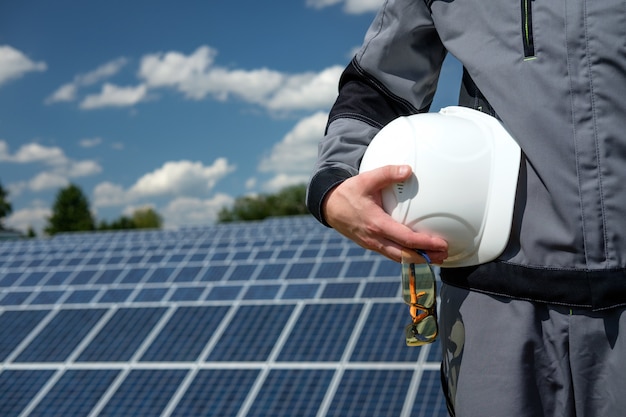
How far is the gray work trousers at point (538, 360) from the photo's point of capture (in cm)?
155

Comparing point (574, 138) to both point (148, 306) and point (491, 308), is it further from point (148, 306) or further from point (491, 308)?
point (148, 306)

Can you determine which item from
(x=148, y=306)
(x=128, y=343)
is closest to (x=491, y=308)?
(x=128, y=343)

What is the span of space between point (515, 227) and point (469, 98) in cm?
37

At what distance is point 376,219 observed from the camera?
5.46 ft

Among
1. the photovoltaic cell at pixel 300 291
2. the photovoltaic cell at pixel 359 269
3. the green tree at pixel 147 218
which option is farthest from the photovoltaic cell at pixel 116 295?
the green tree at pixel 147 218

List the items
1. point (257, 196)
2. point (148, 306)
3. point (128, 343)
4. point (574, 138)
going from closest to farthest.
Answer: point (574, 138), point (128, 343), point (148, 306), point (257, 196)

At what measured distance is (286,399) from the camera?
6523mm

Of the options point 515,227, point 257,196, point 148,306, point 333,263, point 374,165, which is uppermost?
point 374,165

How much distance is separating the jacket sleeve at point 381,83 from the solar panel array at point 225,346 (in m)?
4.45

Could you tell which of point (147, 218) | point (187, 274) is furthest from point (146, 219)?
point (187, 274)

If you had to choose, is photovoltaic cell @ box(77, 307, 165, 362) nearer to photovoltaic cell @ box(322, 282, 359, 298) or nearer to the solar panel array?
the solar panel array

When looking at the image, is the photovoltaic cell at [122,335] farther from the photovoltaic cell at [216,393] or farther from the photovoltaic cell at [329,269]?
the photovoltaic cell at [329,269]

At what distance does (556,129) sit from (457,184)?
232mm

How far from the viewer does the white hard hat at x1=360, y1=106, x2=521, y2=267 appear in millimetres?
1664
